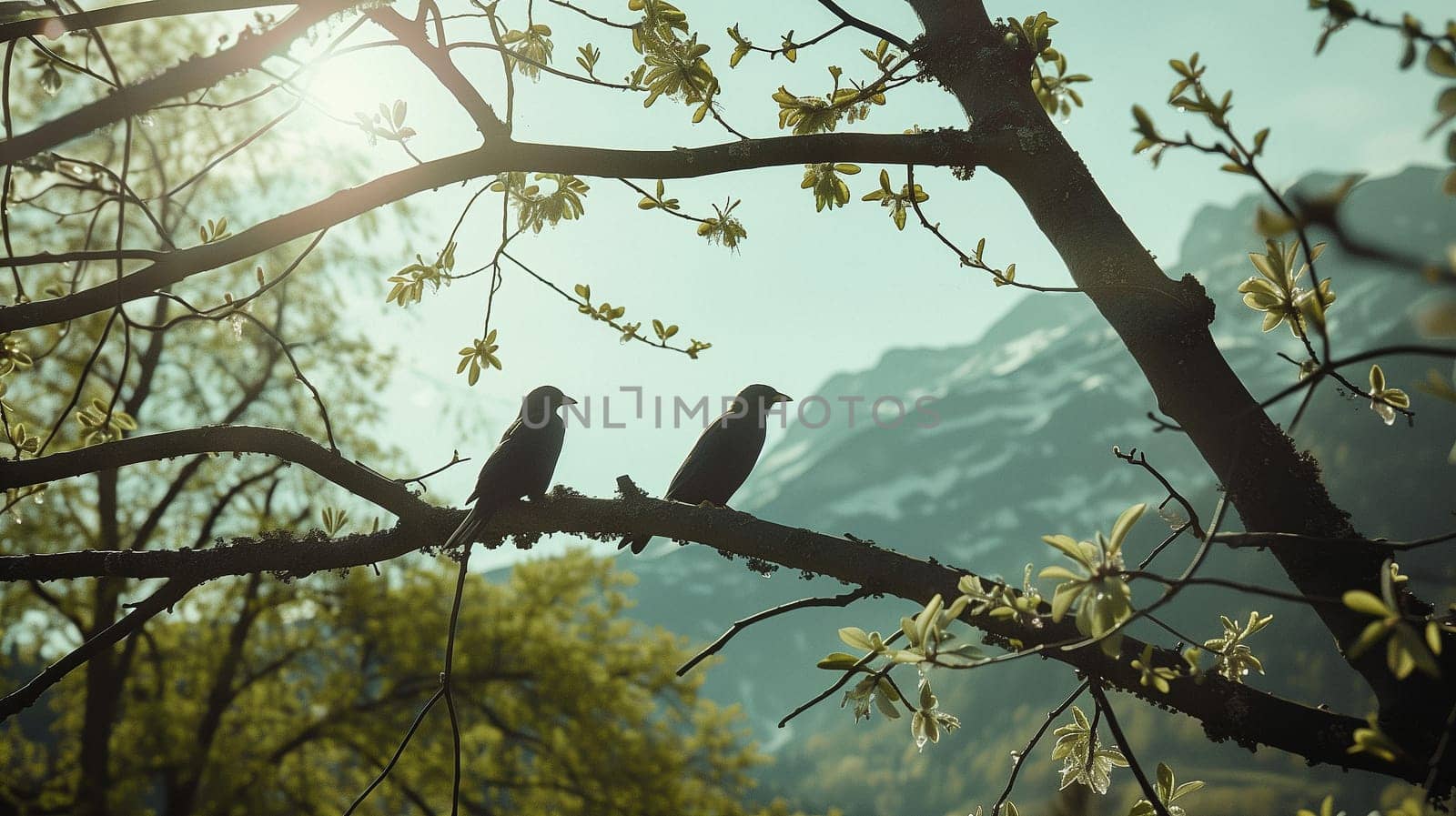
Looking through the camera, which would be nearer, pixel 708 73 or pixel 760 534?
pixel 760 534

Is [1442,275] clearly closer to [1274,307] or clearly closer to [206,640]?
[1274,307]

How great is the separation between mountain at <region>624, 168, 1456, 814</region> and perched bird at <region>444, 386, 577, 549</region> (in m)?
50.5

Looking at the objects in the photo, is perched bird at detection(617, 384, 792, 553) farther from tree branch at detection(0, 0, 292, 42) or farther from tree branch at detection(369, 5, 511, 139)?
tree branch at detection(0, 0, 292, 42)

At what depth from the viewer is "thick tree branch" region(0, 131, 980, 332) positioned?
1.86m

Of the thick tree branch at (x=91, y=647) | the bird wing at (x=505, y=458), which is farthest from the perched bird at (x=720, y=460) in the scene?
the thick tree branch at (x=91, y=647)

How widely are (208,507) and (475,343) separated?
11.3 metres

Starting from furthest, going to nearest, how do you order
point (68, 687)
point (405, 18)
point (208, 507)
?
point (208, 507) < point (68, 687) < point (405, 18)

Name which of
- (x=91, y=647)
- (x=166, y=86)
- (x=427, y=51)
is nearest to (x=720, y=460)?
(x=427, y=51)

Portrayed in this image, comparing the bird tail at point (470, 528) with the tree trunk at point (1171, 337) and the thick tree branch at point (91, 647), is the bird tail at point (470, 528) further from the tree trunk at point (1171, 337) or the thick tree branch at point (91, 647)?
the tree trunk at point (1171, 337)

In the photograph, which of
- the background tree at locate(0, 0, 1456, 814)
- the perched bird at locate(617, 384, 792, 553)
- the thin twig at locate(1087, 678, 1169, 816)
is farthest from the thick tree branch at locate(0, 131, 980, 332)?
the perched bird at locate(617, 384, 792, 553)

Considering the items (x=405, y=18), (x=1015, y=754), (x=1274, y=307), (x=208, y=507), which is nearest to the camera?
(x=1274, y=307)

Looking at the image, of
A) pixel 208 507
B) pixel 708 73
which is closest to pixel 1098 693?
pixel 708 73

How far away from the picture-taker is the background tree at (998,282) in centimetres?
140

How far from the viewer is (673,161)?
1.94m
